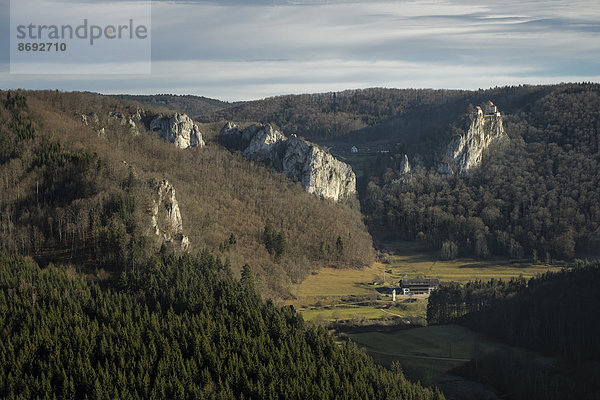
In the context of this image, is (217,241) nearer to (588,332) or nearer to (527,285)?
(527,285)

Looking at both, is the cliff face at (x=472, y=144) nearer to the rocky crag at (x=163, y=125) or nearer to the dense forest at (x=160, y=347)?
the rocky crag at (x=163, y=125)

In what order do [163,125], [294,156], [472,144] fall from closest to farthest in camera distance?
[163,125], [294,156], [472,144]

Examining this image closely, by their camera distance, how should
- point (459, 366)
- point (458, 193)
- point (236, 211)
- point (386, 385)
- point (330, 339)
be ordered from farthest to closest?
point (458, 193) → point (236, 211) → point (459, 366) → point (330, 339) → point (386, 385)

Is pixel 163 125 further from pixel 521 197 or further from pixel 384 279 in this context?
pixel 521 197

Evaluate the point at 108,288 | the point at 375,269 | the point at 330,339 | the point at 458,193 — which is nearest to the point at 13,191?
the point at 108,288

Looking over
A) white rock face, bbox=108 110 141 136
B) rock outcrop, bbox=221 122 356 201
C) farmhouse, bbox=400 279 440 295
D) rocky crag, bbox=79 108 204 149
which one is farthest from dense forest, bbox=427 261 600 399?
rocky crag, bbox=79 108 204 149

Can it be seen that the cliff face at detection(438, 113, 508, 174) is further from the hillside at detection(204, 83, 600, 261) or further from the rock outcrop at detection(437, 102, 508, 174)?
the hillside at detection(204, 83, 600, 261)

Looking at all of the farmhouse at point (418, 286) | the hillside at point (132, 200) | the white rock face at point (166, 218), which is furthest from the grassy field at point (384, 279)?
the white rock face at point (166, 218)

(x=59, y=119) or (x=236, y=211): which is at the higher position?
(x=59, y=119)

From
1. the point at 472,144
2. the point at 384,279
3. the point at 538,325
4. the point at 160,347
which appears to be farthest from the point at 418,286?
the point at 472,144
